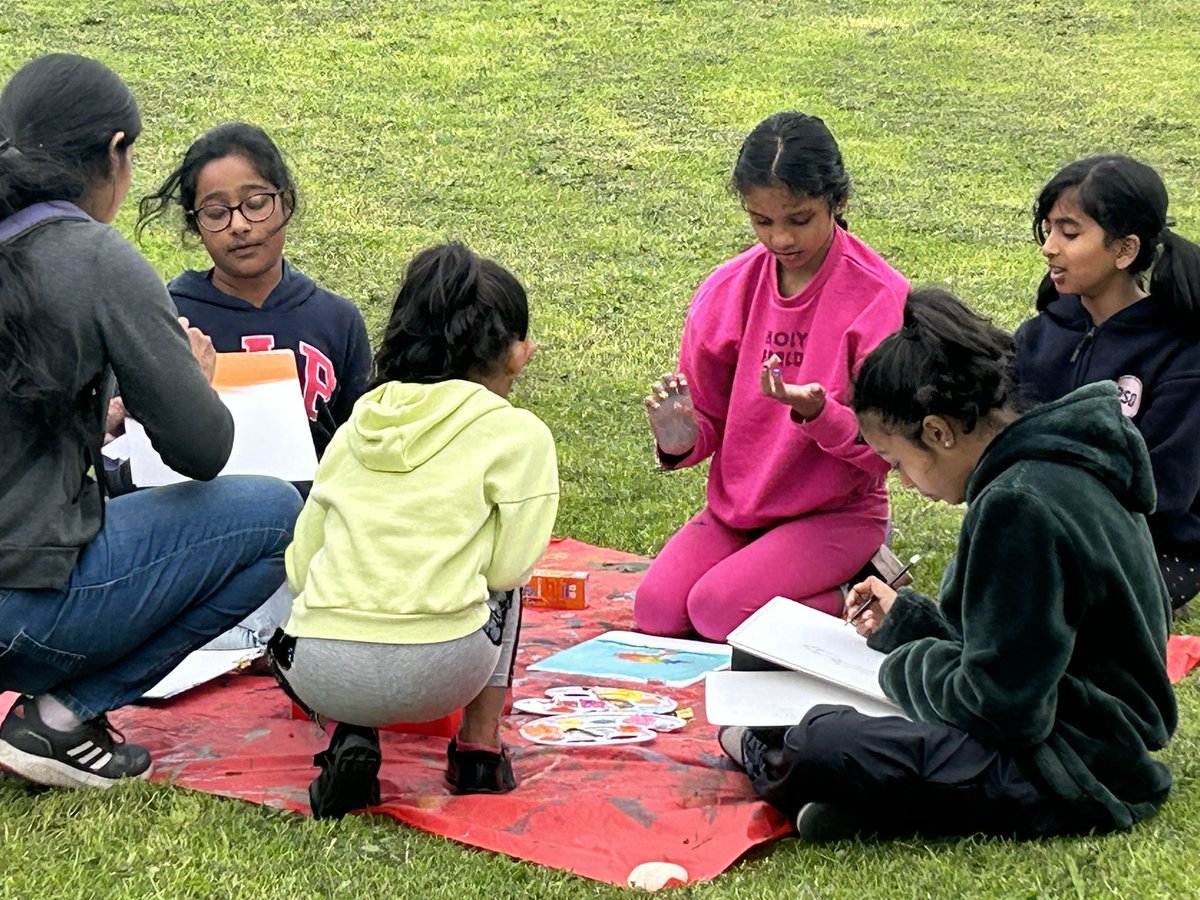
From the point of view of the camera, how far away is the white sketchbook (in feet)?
11.0

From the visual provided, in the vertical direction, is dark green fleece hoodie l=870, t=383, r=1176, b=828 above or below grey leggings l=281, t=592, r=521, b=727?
above

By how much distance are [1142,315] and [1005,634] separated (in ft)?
6.63

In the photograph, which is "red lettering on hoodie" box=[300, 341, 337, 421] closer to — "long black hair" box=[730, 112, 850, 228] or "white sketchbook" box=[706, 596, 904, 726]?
"long black hair" box=[730, 112, 850, 228]

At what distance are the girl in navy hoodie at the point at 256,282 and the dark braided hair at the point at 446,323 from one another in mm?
928

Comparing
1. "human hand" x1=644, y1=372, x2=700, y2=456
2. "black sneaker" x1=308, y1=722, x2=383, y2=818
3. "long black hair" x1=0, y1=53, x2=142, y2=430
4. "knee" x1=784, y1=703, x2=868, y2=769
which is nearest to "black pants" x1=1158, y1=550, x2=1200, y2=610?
"human hand" x1=644, y1=372, x2=700, y2=456

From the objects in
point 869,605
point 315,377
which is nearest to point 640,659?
point 869,605

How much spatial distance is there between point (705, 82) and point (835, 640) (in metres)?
10.6

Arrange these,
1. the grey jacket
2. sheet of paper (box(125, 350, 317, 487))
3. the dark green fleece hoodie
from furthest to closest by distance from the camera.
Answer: sheet of paper (box(125, 350, 317, 487)) → the grey jacket → the dark green fleece hoodie

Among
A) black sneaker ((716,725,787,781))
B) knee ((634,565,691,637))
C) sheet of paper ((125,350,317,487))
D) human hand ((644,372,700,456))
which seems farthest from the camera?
knee ((634,565,691,637))

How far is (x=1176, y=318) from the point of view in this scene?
4.65 meters

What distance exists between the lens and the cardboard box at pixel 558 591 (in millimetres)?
4965

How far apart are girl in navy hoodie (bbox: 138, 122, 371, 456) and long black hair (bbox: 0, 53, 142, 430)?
86 centimetres

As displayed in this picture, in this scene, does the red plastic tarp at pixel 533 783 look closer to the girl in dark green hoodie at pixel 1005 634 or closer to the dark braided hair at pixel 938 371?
the girl in dark green hoodie at pixel 1005 634

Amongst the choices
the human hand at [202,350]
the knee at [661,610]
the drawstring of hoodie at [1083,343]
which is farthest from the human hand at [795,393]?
the human hand at [202,350]
